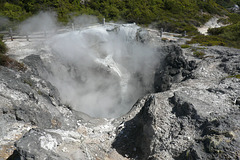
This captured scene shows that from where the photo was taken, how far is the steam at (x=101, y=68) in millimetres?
Result: 13212

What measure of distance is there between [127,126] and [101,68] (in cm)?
823

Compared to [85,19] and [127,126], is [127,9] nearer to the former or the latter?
[85,19]

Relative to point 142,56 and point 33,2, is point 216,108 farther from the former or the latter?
point 33,2

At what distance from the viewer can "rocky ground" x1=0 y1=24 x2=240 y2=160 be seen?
511cm

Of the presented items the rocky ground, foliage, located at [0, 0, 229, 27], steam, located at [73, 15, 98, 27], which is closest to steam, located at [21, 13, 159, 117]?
the rocky ground

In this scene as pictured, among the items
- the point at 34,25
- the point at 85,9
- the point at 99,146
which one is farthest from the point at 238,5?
the point at 99,146

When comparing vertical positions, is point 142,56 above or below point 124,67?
above

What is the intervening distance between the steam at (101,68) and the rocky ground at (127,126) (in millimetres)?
2756

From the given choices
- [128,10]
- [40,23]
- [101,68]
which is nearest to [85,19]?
[40,23]

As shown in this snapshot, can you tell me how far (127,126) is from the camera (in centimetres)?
855

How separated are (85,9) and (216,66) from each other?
20640 millimetres

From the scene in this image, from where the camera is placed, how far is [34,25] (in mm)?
19531

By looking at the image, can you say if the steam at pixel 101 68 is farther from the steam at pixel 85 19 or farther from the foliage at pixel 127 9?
the foliage at pixel 127 9

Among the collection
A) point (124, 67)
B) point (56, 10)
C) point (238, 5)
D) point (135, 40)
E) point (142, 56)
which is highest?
point (238, 5)
